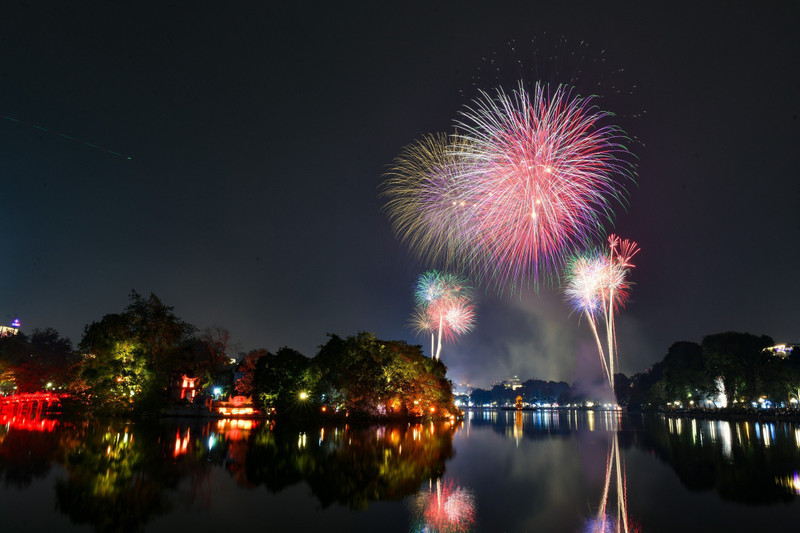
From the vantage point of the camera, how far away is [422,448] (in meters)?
27.1

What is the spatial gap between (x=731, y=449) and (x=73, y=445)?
38101 millimetres

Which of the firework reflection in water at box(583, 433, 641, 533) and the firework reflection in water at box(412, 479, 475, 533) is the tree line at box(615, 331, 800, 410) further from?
the firework reflection in water at box(412, 479, 475, 533)

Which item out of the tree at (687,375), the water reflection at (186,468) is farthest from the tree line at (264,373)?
the tree at (687,375)

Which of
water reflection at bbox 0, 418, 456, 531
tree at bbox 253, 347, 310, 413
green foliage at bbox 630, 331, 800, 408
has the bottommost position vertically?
water reflection at bbox 0, 418, 456, 531

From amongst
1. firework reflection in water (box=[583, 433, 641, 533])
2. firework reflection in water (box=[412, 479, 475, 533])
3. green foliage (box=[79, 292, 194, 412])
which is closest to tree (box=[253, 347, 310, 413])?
green foliage (box=[79, 292, 194, 412])

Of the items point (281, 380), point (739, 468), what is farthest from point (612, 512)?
point (281, 380)

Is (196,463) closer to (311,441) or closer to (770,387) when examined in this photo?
(311,441)

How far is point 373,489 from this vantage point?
569 inches

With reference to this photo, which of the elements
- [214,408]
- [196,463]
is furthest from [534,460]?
[214,408]

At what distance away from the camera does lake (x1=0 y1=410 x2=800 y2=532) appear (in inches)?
431

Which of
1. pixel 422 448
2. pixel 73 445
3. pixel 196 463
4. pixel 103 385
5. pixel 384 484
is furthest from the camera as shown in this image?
pixel 103 385

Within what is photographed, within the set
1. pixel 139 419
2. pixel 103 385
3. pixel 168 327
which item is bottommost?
pixel 139 419

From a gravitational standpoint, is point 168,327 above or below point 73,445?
above

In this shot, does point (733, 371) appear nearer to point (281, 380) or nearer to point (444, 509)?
point (281, 380)
